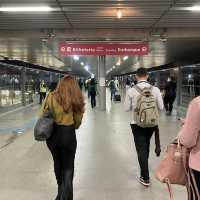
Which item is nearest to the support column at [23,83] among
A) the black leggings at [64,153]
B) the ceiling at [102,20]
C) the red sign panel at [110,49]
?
the ceiling at [102,20]

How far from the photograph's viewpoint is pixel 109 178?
6.45m

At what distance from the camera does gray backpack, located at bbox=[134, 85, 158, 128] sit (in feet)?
18.6

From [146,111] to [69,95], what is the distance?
133 cm

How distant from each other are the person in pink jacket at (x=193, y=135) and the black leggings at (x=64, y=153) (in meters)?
1.95

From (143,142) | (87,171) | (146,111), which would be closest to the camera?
(146,111)

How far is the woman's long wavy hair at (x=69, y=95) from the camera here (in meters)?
4.76

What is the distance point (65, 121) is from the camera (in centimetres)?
477

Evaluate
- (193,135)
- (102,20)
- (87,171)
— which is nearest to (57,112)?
(193,135)

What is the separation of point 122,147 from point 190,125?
6.52m

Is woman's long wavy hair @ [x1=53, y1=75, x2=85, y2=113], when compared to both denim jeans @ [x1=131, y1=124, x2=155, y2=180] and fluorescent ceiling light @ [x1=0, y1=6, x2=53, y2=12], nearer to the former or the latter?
denim jeans @ [x1=131, y1=124, x2=155, y2=180]

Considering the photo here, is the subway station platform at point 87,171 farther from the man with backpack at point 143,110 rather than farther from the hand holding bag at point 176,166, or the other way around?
the hand holding bag at point 176,166

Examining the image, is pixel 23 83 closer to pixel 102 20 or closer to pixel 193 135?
pixel 102 20

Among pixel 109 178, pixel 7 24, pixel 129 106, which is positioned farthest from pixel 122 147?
pixel 7 24

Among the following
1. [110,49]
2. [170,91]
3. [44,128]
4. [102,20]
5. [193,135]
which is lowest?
[170,91]
